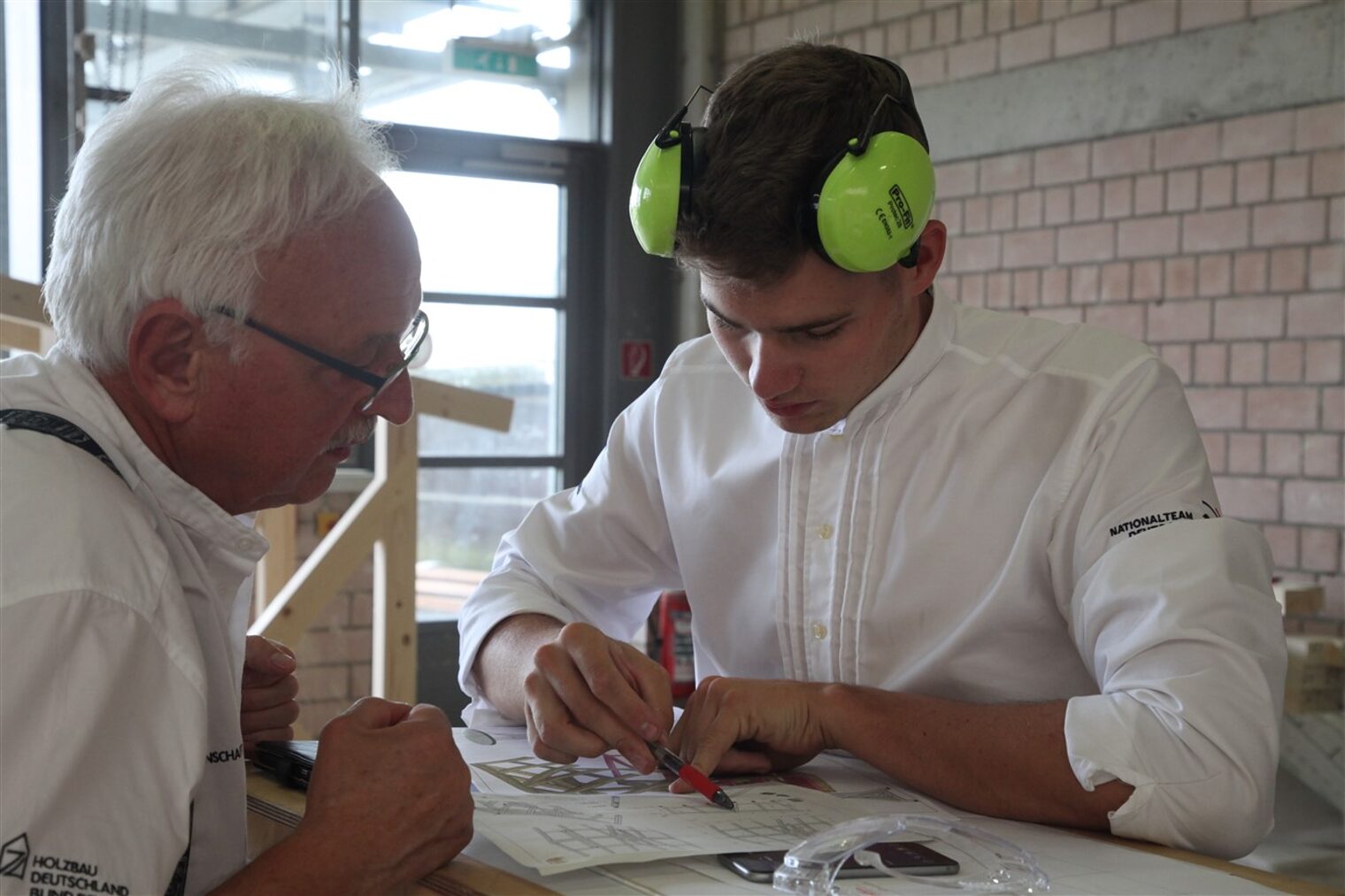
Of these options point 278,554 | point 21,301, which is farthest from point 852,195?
point 278,554

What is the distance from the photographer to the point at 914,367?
1874 millimetres

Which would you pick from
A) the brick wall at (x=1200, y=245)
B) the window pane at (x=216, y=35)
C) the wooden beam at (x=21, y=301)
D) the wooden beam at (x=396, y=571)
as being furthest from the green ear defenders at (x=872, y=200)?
the window pane at (x=216, y=35)

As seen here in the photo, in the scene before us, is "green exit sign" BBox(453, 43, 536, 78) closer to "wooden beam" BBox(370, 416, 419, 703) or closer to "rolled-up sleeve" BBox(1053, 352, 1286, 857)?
"wooden beam" BBox(370, 416, 419, 703)

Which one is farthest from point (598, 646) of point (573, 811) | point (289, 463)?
point (289, 463)

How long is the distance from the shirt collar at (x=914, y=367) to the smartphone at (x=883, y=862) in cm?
76

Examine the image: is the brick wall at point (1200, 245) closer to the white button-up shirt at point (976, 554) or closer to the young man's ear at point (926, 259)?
the white button-up shirt at point (976, 554)

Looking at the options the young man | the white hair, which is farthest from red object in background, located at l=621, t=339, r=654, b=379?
the white hair

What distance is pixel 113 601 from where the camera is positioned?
1.07 m

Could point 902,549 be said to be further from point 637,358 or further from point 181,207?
point 637,358

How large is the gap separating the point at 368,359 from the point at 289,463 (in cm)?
14

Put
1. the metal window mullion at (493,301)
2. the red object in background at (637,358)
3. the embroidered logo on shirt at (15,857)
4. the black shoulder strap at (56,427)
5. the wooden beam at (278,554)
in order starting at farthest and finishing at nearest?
the red object in background at (637,358) → the metal window mullion at (493,301) → the wooden beam at (278,554) → the black shoulder strap at (56,427) → the embroidered logo on shirt at (15,857)

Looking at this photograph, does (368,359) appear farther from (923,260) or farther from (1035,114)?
(1035,114)

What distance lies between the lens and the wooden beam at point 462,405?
11.5 ft

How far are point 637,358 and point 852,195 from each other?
4.98 metres
